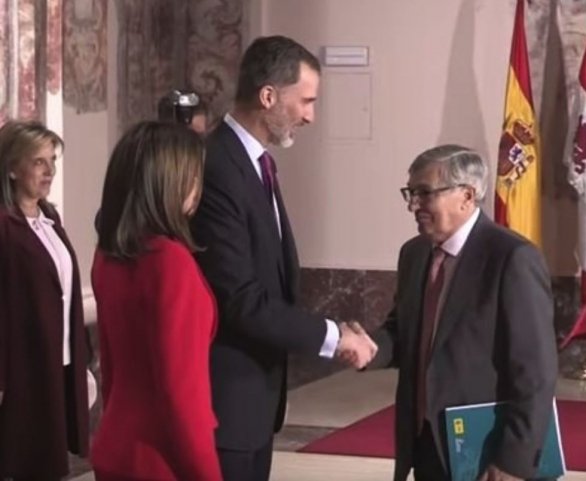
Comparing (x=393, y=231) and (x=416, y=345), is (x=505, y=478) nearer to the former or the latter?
(x=416, y=345)

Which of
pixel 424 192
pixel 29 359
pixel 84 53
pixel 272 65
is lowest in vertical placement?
pixel 29 359

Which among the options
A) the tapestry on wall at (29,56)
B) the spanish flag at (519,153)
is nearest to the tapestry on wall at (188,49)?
the spanish flag at (519,153)

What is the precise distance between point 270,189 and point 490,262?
0.60 metres

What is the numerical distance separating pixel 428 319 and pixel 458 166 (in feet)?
1.38

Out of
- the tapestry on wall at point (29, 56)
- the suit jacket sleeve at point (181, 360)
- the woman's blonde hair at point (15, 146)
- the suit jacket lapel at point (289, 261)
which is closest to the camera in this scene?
the suit jacket sleeve at point (181, 360)

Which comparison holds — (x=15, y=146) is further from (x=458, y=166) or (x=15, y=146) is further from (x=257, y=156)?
(x=458, y=166)

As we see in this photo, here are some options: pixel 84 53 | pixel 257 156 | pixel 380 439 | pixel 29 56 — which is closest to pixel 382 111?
pixel 84 53

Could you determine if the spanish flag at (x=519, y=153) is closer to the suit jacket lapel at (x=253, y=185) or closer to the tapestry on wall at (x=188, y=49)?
the tapestry on wall at (x=188, y=49)

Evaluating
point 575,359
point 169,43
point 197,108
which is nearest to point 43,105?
point 197,108

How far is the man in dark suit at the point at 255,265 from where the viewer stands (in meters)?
3.85

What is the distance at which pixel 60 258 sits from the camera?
5781 millimetres

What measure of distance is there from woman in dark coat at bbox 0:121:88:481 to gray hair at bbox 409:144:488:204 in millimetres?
2046

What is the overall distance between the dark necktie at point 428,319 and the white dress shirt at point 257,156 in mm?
239

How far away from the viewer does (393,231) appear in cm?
1105
